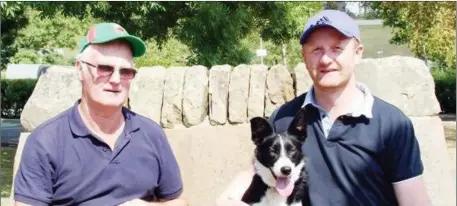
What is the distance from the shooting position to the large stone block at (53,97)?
4738mm

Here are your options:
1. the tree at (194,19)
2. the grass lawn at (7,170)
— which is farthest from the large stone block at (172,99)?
the grass lawn at (7,170)

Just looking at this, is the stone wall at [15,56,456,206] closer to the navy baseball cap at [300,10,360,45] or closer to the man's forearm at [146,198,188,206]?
the man's forearm at [146,198,188,206]

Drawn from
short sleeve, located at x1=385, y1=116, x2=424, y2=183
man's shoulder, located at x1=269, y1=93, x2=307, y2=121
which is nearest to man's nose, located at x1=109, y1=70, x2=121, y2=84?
man's shoulder, located at x1=269, y1=93, x2=307, y2=121

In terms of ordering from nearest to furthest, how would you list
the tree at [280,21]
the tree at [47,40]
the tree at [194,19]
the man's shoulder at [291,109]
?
the man's shoulder at [291,109] < the tree at [194,19] < the tree at [280,21] < the tree at [47,40]

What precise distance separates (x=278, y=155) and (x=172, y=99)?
72.3 inches

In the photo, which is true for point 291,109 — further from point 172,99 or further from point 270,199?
point 172,99

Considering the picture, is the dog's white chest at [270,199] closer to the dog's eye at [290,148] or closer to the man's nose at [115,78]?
the dog's eye at [290,148]

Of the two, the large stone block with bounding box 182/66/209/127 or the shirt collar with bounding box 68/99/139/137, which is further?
the large stone block with bounding box 182/66/209/127

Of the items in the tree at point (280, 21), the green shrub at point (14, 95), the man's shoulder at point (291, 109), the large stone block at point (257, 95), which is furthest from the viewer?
the green shrub at point (14, 95)

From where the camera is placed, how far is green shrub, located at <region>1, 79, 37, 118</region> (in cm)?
2134

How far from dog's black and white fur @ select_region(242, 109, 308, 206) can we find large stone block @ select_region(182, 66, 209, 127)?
5.34 feet

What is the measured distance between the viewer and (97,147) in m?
3.01

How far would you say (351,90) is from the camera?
287 cm

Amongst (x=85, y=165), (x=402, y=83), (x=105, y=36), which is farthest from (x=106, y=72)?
(x=402, y=83)
